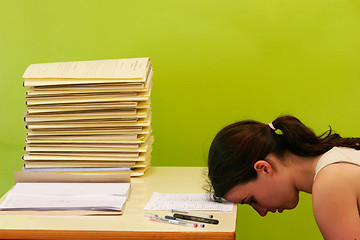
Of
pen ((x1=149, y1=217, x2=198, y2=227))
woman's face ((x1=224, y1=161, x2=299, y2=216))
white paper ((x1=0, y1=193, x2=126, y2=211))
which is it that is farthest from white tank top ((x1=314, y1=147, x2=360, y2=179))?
white paper ((x1=0, y1=193, x2=126, y2=211))

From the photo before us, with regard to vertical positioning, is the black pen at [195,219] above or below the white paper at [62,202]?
above

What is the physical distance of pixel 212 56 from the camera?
2.19 metres

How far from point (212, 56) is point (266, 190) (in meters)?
0.79

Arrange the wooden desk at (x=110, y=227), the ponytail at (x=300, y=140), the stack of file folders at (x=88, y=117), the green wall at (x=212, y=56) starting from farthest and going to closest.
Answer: the green wall at (x=212, y=56) < the stack of file folders at (x=88, y=117) < the ponytail at (x=300, y=140) < the wooden desk at (x=110, y=227)

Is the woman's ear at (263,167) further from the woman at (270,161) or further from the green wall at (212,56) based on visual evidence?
the green wall at (212,56)

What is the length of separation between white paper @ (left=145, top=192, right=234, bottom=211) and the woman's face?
0.15 feet

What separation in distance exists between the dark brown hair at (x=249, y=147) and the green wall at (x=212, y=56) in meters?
0.58

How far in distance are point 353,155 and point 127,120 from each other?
0.78m

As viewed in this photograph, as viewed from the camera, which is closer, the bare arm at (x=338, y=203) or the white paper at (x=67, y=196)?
the bare arm at (x=338, y=203)

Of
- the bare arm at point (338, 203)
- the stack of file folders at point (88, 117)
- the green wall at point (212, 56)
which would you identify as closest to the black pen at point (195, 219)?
the bare arm at point (338, 203)

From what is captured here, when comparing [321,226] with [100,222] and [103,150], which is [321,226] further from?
[103,150]

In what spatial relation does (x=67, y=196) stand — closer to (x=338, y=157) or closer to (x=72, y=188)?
(x=72, y=188)

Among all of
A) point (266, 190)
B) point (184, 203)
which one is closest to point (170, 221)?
point (184, 203)

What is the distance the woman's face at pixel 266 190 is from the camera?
5.08 ft
